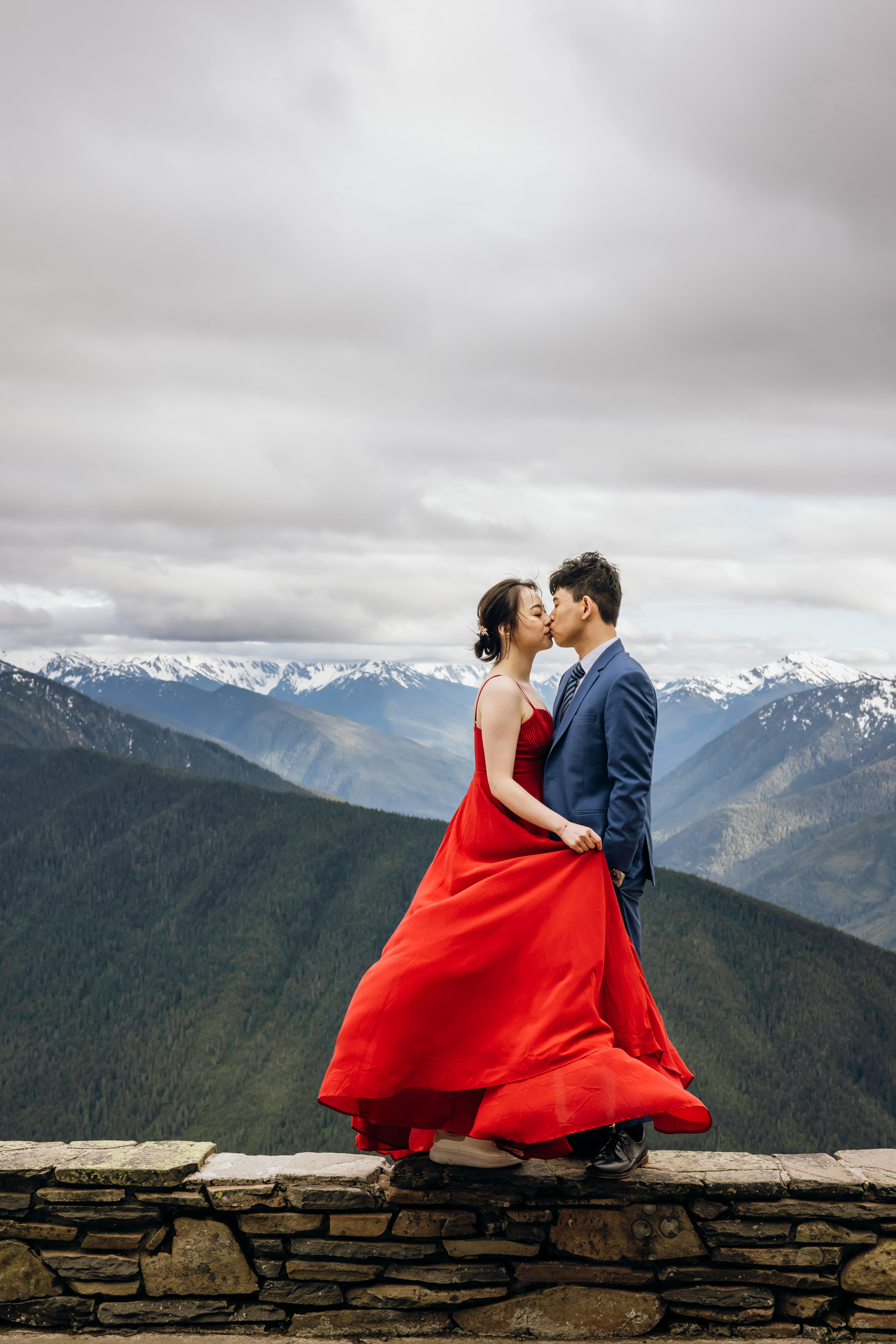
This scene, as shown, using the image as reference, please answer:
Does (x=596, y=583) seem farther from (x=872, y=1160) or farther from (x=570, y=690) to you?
(x=872, y=1160)

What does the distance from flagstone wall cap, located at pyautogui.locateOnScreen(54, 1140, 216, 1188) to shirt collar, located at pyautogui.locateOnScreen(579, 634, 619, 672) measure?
13.9 feet

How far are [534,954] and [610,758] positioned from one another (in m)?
1.40

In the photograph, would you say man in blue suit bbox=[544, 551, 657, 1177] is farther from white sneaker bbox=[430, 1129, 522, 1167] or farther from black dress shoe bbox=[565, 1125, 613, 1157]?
white sneaker bbox=[430, 1129, 522, 1167]

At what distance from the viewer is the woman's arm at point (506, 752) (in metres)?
6.11

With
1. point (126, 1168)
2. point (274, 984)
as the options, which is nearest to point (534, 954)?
point (126, 1168)

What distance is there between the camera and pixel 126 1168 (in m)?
6.14

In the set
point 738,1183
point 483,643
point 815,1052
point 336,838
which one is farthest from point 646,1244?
point 336,838

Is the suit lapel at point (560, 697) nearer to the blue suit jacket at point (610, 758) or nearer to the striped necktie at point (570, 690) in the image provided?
the striped necktie at point (570, 690)

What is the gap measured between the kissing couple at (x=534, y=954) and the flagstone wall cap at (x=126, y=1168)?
1240mm

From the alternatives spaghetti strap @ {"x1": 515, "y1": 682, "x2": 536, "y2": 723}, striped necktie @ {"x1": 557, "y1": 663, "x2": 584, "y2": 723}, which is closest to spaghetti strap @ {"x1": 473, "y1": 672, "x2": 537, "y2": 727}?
spaghetti strap @ {"x1": 515, "y1": 682, "x2": 536, "y2": 723}

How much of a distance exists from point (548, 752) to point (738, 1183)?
306cm

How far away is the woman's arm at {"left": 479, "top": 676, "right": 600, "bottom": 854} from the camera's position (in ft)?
20.1

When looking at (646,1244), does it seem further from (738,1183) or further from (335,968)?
(335,968)

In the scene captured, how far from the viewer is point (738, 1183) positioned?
19.1ft
